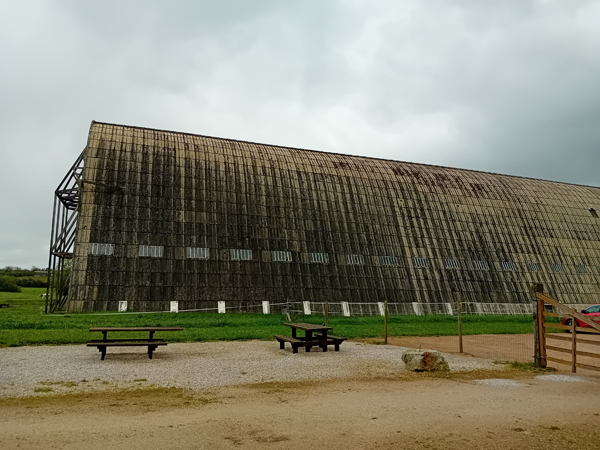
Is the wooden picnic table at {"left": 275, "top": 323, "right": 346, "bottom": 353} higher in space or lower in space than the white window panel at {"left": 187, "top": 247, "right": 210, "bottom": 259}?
lower

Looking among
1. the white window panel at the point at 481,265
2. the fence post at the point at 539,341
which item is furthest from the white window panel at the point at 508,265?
the fence post at the point at 539,341

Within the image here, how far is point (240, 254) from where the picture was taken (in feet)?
110

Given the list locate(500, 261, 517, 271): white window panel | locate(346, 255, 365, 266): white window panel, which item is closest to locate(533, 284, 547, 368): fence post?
locate(346, 255, 365, 266): white window panel

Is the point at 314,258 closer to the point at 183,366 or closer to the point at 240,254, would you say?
the point at 240,254

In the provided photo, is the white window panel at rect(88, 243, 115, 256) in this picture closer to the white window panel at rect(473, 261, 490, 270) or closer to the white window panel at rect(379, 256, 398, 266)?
the white window panel at rect(379, 256, 398, 266)

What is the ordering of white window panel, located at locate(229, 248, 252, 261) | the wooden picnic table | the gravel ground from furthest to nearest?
white window panel, located at locate(229, 248, 252, 261) < the wooden picnic table < the gravel ground

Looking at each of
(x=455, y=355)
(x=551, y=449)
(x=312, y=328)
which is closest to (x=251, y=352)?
(x=312, y=328)

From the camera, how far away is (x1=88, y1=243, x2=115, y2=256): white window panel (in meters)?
29.7

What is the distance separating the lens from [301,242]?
3622cm

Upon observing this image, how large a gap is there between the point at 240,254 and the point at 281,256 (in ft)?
10.4

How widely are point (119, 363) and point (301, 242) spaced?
2376 cm

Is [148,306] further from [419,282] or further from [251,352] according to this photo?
[419,282]

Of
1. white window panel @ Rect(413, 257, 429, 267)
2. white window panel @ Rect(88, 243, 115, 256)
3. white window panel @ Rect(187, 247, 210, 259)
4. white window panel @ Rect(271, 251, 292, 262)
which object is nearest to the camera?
white window panel @ Rect(88, 243, 115, 256)

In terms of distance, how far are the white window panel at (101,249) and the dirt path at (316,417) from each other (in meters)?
22.2
